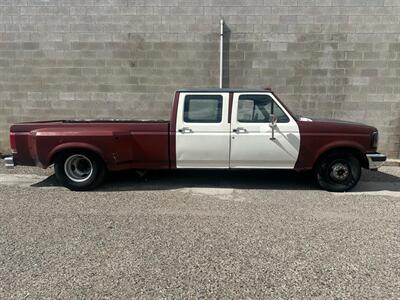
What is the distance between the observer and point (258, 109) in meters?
5.86

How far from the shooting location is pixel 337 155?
5867 millimetres

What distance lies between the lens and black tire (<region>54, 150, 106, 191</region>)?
589 cm

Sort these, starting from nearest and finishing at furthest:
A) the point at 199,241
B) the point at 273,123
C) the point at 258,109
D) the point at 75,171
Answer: the point at 199,241
the point at 273,123
the point at 258,109
the point at 75,171

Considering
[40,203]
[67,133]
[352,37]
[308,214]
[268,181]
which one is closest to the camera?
[308,214]

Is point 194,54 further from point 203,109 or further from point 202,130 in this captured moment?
point 202,130

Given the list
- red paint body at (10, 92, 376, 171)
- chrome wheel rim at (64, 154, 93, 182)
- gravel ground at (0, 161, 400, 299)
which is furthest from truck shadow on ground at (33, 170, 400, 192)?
red paint body at (10, 92, 376, 171)

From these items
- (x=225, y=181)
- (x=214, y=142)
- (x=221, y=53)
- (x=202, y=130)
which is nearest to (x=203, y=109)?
(x=202, y=130)

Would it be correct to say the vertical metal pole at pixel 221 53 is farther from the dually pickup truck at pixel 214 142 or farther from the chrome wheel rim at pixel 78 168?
the chrome wheel rim at pixel 78 168

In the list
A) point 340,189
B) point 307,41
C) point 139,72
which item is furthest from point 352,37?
point 139,72

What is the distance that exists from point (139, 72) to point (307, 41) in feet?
13.6

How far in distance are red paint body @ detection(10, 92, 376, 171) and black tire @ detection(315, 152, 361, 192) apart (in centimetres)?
18

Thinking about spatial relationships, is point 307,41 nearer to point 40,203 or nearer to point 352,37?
point 352,37

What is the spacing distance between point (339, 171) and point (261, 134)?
153cm

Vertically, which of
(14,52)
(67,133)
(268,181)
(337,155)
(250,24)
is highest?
(250,24)
